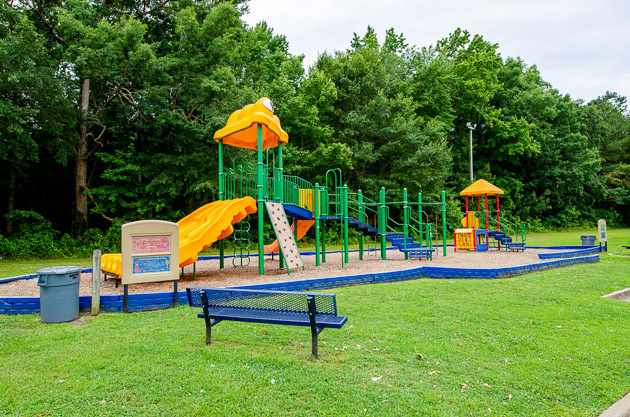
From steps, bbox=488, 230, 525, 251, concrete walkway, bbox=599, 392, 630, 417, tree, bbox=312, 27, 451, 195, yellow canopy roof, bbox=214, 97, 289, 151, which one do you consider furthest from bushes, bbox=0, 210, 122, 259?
concrete walkway, bbox=599, 392, 630, 417

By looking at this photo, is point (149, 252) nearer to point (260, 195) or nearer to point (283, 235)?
point (260, 195)

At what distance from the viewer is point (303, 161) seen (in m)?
23.3

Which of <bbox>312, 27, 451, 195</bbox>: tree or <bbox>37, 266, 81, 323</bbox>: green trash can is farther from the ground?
<bbox>312, 27, 451, 195</bbox>: tree

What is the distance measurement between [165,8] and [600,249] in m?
24.3

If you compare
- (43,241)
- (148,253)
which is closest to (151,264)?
(148,253)

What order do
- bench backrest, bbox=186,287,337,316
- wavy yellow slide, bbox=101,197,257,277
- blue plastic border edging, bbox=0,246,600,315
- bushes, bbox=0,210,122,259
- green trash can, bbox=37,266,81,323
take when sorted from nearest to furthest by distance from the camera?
1. bench backrest, bbox=186,287,337,316
2. green trash can, bbox=37,266,81,323
3. blue plastic border edging, bbox=0,246,600,315
4. wavy yellow slide, bbox=101,197,257,277
5. bushes, bbox=0,210,122,259

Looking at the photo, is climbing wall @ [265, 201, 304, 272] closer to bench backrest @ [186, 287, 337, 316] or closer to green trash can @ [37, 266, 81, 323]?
bench backrest @ [186, 287, 337, 316]

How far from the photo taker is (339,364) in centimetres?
395

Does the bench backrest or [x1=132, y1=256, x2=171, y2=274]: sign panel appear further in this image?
[x1=132, y1=256, x2=171, y2=274]: sign panel

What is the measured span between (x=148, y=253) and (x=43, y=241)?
13889 mm

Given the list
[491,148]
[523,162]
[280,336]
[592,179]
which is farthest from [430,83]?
[280,336]

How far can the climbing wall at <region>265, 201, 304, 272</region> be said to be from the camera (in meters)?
10.0

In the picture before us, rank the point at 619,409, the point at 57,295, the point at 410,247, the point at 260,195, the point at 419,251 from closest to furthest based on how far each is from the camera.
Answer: the point at 619,409
the point at 57,295
the point at 260,195
the point at 419,251
the point at 410,247

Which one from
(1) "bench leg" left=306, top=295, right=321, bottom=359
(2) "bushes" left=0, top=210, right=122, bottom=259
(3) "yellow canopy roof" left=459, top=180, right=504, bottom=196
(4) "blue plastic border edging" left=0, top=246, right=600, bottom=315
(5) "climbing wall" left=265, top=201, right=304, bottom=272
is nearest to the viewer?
(1) "bench leg" left=306, top=295, right=321, bottom=359
